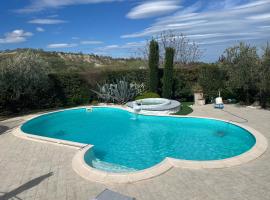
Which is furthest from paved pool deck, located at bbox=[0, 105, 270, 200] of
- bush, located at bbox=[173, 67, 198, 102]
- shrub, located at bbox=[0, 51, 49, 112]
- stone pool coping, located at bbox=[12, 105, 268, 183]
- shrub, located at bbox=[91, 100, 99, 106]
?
bush, located at bbox=[173, 67, 198, 102]

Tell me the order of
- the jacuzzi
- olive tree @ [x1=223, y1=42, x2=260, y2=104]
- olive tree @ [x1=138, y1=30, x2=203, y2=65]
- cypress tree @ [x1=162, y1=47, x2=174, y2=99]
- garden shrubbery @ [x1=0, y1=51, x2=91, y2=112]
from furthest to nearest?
olive tree @ [x1=138, y1=30, x2=203, y2=65]
cypress tree @ [x1=162, y1=47, x2=174, y2=99]
garden shrubbery @ [x1=0, y1=51, x2=91, y2=112]
the jacuzzi
olive tree @ [x1=223, y1=42, x2=260, y2=104]

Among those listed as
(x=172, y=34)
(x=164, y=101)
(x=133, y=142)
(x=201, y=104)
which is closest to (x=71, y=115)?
(x=164, y=101)

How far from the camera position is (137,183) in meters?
6.25

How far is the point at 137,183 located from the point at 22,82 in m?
12.1

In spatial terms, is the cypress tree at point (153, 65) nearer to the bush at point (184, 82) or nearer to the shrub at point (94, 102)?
the bush at point (184, 82)

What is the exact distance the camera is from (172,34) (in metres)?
29.8

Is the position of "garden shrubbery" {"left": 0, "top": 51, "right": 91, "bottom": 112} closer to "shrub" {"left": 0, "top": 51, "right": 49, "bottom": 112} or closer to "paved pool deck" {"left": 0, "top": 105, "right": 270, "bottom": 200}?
"shrub" {"left": 0, "top": 51, "right": 49, "bottom": 112}

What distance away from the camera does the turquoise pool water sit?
29.2 feet

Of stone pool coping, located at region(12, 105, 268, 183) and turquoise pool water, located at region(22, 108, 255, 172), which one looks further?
turquoise pool water, located at region(22, 108, 255, 172)

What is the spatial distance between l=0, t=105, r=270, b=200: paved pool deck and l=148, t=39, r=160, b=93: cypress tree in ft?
34.6

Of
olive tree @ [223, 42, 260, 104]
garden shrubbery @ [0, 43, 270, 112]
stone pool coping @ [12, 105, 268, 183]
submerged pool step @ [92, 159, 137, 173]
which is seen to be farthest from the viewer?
garden shrubbery @ [0, 43, 270, 112]

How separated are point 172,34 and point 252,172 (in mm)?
24890

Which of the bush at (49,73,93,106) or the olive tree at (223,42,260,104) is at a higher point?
the olive tree at (223,42,260,104)

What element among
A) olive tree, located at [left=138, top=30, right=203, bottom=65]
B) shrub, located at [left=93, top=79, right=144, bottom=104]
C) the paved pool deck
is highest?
olive tree, located at [left=138, top=30, right=203, bottom=65]
